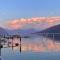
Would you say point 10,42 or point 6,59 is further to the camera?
point 10,42

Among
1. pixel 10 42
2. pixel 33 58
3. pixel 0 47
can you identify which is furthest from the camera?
pixel 10 42

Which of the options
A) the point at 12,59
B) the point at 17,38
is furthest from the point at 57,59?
the point at 17,38

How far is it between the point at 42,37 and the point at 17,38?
456 centimetres

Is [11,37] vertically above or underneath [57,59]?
above

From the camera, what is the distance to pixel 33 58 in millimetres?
7895

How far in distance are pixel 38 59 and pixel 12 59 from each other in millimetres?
852

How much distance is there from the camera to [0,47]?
878 centimetres

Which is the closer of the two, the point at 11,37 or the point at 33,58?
the point at 33,58

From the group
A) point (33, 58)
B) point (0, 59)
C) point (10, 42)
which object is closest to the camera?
point (0, 59)

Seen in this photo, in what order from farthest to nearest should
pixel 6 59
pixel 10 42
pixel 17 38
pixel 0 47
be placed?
1. pixel 17 38
2. pixel 10 42
3. pixel 0 47
4. pixel 6 59

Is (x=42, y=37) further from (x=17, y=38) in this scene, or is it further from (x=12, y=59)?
(x=12, y=59)

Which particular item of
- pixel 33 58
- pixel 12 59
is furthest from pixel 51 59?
pixel 12 59

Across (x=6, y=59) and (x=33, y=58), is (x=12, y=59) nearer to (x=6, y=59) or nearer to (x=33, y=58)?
(x=6, y=59)

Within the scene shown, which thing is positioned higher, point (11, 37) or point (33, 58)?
point (11, 37)
